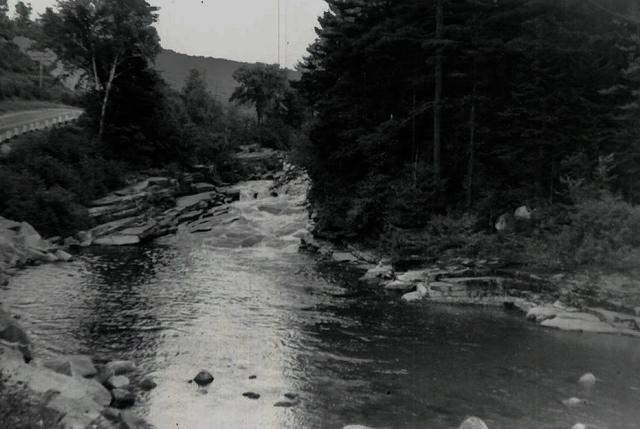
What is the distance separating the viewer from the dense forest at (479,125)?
826 inches

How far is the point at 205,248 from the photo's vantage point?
28.9 meters

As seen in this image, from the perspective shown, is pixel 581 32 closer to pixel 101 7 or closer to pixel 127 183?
pixel 127 183

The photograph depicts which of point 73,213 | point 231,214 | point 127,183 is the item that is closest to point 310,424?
point 73,213

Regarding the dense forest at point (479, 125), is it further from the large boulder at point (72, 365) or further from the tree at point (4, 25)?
the tree at point (4, 25)

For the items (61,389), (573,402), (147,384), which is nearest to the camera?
(61,389)

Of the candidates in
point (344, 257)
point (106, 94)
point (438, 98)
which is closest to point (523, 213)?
point (438, 98)

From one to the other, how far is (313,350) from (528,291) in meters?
9.46

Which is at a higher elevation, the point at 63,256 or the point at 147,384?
the point at 147,384

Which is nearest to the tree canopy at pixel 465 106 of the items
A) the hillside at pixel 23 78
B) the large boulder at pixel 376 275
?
the large boulder at pixel 376 275

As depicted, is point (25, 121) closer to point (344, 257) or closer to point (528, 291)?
point (344, 257)

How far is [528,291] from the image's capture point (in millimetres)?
19250

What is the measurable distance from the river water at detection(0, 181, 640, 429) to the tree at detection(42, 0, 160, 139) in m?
22.4

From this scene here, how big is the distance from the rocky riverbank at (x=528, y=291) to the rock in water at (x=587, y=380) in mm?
4496

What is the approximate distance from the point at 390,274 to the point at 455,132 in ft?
30.0
